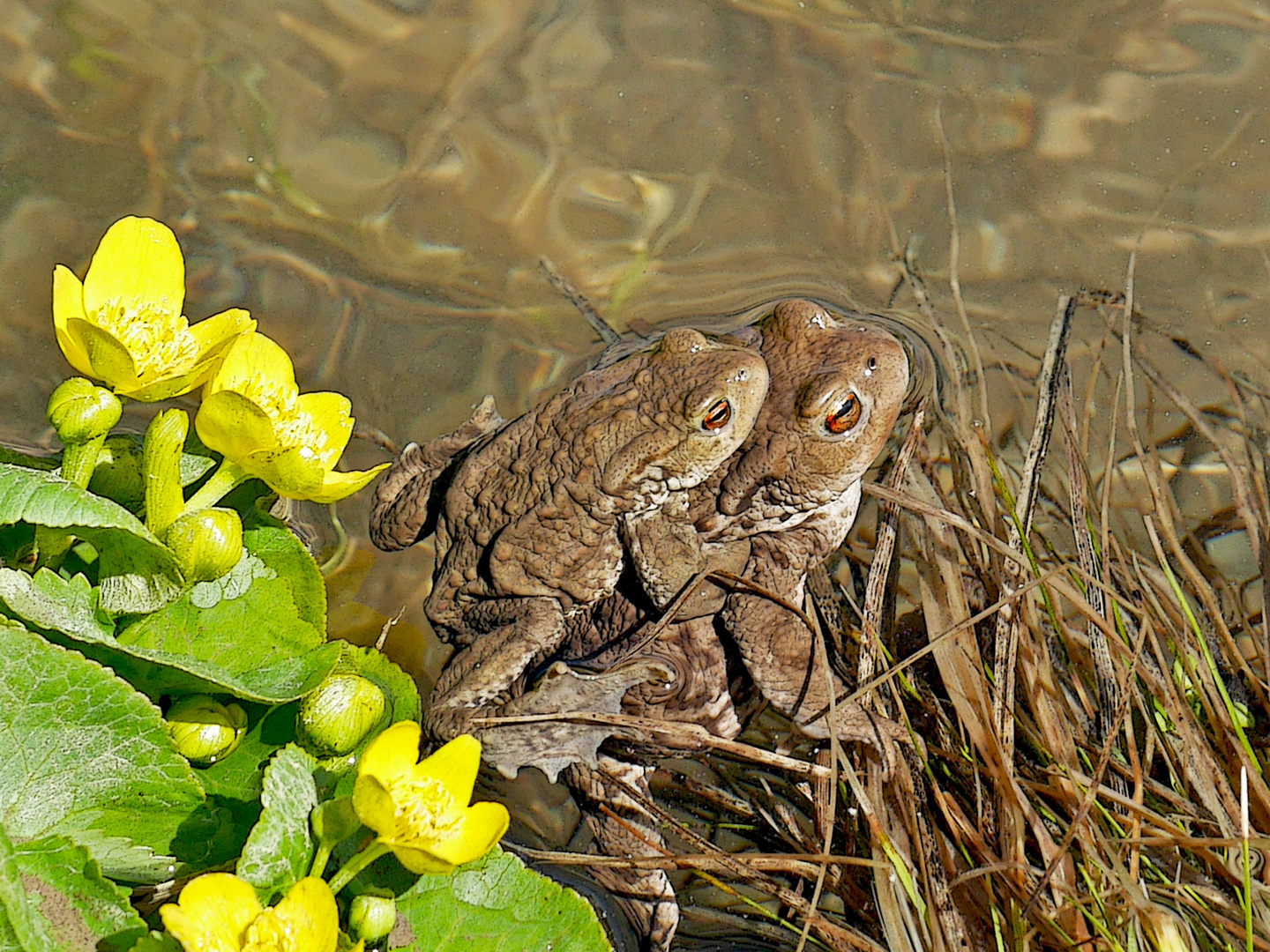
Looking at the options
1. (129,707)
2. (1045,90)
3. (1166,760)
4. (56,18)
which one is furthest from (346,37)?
(1166,760)

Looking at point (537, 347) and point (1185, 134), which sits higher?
point (1185, 134)

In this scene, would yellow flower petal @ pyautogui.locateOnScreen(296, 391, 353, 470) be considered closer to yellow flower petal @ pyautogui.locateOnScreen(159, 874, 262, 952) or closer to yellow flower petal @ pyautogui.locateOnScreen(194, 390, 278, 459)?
yellow flower petal @ pyautogui.locateOnScreen(194, 390, 278, 459)

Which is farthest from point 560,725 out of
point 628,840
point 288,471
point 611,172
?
point 611,172

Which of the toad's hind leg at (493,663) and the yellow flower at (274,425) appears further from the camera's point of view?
the toad's hind leg at (493,663)

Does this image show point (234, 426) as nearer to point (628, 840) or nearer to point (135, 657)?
point (135, 657)

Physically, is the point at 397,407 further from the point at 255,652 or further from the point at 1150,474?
the point at 1150,474

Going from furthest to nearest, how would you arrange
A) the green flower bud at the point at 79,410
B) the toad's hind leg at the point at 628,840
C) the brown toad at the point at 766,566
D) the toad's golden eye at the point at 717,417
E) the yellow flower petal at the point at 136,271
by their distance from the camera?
the toad's hind leg at the point at 628,840 → the brown toad at the point at 766,566 → the toad's golden eye at the point at 717,417 → the yellow flower petal at the point at 136,271 → the green flower bud at the point at 79,410

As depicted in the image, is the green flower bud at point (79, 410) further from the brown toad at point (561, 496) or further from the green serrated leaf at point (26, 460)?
the brown toad at point (561, 496)

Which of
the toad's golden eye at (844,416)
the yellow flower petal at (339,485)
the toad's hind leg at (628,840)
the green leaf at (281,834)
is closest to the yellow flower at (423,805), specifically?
the green leaf at (281,834)
